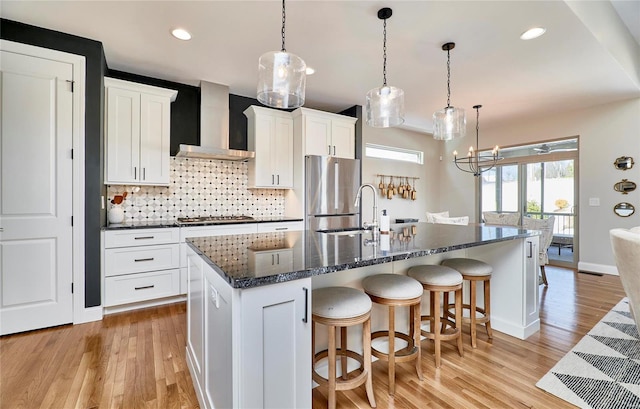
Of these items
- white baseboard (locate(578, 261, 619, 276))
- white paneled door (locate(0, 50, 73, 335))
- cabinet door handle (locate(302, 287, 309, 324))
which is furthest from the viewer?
white baseboard (locate(578, 261, 619, 276))

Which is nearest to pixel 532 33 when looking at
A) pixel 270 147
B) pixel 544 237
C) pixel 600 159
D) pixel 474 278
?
pixel 474 278

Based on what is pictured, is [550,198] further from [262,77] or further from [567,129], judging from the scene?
[262,77]

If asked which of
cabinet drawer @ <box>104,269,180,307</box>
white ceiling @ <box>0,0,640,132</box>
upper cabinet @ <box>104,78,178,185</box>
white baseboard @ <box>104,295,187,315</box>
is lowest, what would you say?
white baseboard @ <box>104,295,187,315</box>

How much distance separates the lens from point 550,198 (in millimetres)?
5156

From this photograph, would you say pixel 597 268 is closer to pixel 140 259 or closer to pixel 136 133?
pixel 140 259

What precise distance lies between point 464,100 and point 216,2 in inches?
141

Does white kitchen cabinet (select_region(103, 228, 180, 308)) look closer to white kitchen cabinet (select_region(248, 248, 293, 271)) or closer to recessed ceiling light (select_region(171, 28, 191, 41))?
recessed ceiling light (select_region(171, 28, 191, 41))

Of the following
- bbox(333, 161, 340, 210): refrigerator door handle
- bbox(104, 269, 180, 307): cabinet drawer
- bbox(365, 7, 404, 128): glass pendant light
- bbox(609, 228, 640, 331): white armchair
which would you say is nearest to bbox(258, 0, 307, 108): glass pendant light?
bbox(365, 7, 404, 128): glass pendant light

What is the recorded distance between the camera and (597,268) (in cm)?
453

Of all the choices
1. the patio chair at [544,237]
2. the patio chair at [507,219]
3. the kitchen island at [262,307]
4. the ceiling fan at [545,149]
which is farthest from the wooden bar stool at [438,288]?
the ceiling fan at [545,149]

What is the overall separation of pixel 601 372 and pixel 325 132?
356 cm

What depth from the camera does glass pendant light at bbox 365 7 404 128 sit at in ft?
7.53

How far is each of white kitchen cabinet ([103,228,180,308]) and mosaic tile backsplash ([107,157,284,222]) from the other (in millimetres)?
593

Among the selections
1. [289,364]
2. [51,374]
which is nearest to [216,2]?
[289,364]
